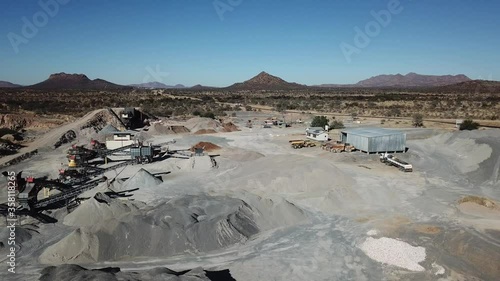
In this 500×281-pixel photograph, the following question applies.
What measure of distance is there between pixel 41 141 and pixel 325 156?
3409cm

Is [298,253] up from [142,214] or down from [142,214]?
down

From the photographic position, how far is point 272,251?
60.2ft

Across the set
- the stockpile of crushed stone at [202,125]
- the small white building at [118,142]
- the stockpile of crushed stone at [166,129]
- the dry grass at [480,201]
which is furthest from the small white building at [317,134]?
the dry grass at [480,201]

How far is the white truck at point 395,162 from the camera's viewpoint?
32781 millimetres

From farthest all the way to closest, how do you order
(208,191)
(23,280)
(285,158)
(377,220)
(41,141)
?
(41,141), (285,158), (208,191), (377,220), (23,280)

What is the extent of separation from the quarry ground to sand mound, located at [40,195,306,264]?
0.17 ft

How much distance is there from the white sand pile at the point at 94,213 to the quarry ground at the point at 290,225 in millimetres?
63

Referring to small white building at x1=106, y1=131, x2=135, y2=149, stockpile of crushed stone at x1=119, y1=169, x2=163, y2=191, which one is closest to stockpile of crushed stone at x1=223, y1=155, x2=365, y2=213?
stockpile of crushed stone at x1=119, y1=169, x2=163, y2=191

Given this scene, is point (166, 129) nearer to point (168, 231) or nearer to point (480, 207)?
point (168, 231)

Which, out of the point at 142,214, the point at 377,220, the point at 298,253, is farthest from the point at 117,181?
the point at 377,220

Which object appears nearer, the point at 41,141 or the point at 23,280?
the point at 23,280

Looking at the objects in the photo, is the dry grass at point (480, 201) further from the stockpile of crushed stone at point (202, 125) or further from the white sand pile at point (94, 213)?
the stockpile of crushed stone at point (202, 125)

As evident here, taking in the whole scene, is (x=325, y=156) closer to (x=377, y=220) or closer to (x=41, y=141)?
(x=377, y=220)

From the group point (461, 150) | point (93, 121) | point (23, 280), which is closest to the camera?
point (23, 280)
